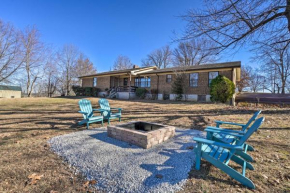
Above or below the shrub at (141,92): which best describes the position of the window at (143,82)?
above

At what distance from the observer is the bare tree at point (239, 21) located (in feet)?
15.5

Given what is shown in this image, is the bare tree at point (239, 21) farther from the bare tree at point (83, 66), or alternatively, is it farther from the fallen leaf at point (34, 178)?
the bare tree at point (83, 66)

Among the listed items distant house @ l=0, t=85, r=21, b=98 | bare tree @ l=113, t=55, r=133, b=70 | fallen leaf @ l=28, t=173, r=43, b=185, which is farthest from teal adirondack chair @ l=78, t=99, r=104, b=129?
bare tree @ l=113, t=55, r=133, b=70

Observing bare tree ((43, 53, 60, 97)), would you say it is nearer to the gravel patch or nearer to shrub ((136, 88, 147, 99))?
shrub ((136, 88, 147, 99))

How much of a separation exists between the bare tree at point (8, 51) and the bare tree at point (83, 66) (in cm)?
1320

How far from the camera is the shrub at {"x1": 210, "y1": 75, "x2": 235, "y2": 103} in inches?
485

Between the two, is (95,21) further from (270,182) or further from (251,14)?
(270,182)

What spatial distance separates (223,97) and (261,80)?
94.8 ft

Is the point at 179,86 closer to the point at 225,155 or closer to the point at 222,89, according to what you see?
the point at 222,89

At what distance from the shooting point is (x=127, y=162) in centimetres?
272

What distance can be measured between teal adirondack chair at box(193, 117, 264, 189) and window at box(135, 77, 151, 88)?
17.8 meters

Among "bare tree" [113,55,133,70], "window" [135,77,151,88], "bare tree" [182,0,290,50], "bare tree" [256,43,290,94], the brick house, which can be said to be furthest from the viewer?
"bare tree" [113,55,133,70]

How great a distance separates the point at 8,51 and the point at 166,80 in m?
20.6

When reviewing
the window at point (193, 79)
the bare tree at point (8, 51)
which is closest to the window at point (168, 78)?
the window at point (193, 79)
